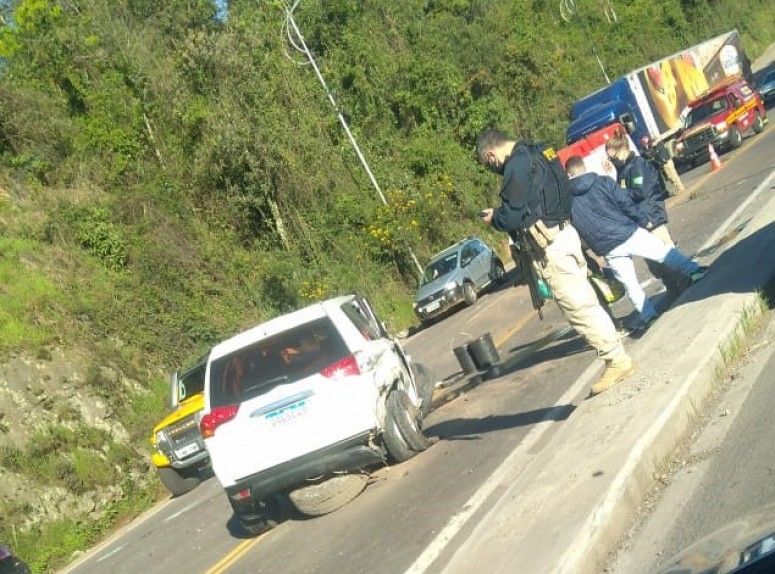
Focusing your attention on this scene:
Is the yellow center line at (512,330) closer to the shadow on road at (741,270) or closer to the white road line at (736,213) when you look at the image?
the white road line at (736,213)

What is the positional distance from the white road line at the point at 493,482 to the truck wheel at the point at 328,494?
1621mm

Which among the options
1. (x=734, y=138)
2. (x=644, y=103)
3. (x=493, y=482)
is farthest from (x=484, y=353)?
(x=644, y=103)

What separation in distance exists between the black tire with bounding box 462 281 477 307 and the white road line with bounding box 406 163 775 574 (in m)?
16.2

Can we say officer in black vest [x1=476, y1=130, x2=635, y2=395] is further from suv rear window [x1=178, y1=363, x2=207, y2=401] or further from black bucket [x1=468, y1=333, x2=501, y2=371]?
suv rear window [x1=178, y1=363, x2=207, y2=401]

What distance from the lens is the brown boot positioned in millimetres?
8289

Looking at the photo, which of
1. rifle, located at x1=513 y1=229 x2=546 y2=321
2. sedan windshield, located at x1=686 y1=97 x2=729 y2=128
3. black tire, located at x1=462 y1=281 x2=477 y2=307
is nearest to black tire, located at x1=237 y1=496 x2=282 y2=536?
rifle, located at x1=513 y1=229 x2=546 y2=321

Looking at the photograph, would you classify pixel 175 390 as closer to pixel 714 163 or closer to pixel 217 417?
pixel 217 417

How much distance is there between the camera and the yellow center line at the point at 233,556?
9.27m

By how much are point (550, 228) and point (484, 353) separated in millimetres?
4810

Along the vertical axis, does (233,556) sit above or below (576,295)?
below

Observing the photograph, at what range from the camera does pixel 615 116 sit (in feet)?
114

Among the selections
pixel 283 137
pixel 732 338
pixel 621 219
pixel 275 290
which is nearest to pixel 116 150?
pixel 283 137

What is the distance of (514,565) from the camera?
18.1ft

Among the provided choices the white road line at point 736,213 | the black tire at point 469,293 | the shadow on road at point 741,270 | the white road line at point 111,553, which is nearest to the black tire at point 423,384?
the shadow on road at point 741,270
